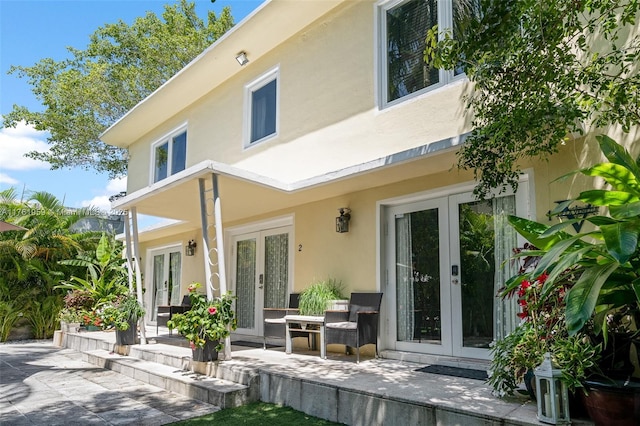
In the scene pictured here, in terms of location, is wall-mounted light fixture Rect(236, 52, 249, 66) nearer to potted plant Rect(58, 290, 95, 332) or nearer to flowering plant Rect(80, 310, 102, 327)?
flowering plant Rect(80, 310, 102, 327)

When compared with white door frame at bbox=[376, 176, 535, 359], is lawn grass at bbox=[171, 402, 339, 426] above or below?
below

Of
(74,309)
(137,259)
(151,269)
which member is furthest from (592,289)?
(151,269)

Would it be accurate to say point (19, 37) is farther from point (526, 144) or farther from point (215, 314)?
point (526, 144)

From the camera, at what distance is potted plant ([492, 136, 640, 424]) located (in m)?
3.31

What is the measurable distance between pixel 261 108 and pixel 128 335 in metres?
5.60

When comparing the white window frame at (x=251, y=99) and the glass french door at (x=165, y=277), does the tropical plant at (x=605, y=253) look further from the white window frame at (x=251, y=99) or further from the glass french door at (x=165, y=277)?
the glass french door at (x=165, y=277)

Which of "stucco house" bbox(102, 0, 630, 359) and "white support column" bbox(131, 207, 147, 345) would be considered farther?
"white support column" bbox(131, 207, 147, 345)

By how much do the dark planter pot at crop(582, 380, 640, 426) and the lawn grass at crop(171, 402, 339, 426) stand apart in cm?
259

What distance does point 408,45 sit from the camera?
737 cm

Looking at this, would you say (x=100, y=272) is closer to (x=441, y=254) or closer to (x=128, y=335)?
(x=128, y=335)

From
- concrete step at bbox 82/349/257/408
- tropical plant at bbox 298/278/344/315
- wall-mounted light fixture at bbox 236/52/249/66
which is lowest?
concrete step at bbox 82/349/257/408

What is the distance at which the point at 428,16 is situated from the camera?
715 cm

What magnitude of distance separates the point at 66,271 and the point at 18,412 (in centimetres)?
932

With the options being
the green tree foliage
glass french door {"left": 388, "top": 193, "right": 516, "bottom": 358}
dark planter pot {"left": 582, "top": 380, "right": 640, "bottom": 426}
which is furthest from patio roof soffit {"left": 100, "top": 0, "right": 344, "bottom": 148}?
dark planter pot {"left": 582, "top": 380, "right": 640, "bottom": 426}
